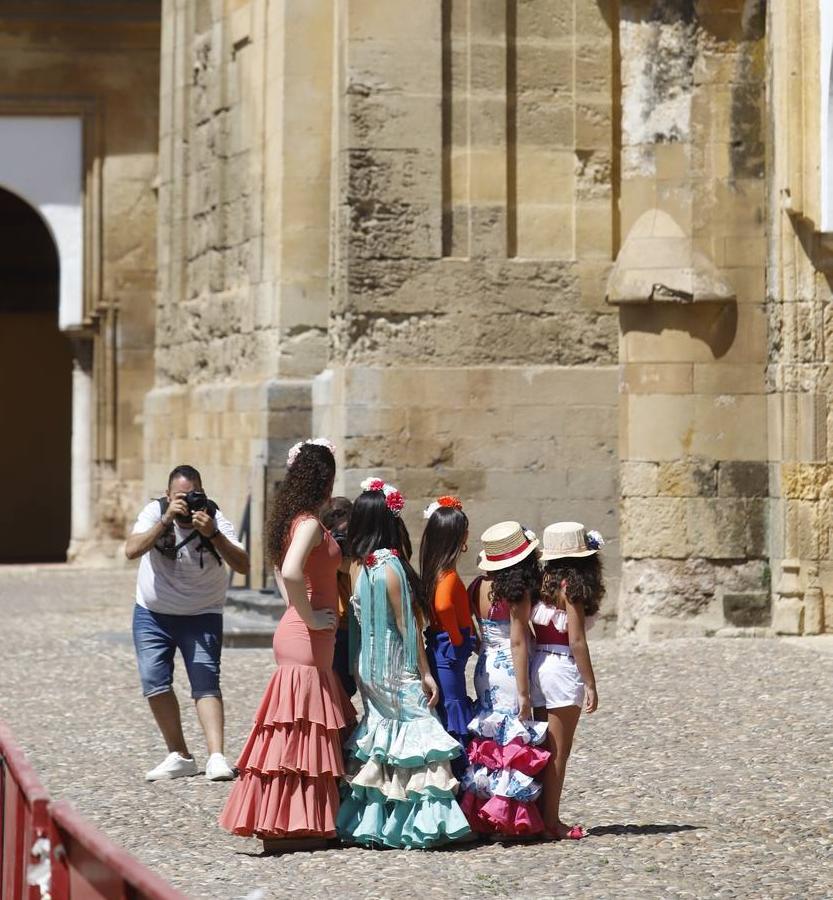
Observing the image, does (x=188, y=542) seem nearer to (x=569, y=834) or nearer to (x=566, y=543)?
(x=566, y=543)

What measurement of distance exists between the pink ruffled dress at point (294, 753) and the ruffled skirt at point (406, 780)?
9cm

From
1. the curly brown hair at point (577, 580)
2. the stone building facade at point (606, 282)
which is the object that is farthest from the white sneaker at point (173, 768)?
the stone building facade at point (606, 282)

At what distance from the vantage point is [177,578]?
27.8 feet

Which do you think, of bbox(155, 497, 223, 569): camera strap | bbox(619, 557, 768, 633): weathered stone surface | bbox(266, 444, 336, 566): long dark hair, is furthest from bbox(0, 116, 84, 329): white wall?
bbox(266, 444, 336, 566): long dark hair

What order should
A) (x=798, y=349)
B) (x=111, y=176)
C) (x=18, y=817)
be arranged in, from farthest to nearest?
(x=111, y=176) < (x=798, y=349) < (x=18, y=817)

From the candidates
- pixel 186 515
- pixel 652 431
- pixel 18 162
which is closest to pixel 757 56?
pixel 652 431

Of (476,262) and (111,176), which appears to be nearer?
(476,262)

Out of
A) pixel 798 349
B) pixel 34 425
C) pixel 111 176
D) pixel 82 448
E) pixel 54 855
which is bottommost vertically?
→ pixel 54 855

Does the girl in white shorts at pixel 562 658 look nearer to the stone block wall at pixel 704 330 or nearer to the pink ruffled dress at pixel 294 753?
the pink ruffled dress at pixel 294 753

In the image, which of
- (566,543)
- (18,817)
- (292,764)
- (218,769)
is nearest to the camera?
(18,817)

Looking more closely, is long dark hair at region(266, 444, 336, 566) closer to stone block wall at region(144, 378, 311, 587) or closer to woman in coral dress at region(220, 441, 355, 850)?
woman in coral dress at region(220, 441, 355, 850)

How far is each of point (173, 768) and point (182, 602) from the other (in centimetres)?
67

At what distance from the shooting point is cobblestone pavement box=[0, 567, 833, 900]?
6.36 metres

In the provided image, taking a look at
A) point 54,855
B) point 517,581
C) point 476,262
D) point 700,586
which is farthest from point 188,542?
point 476,262
